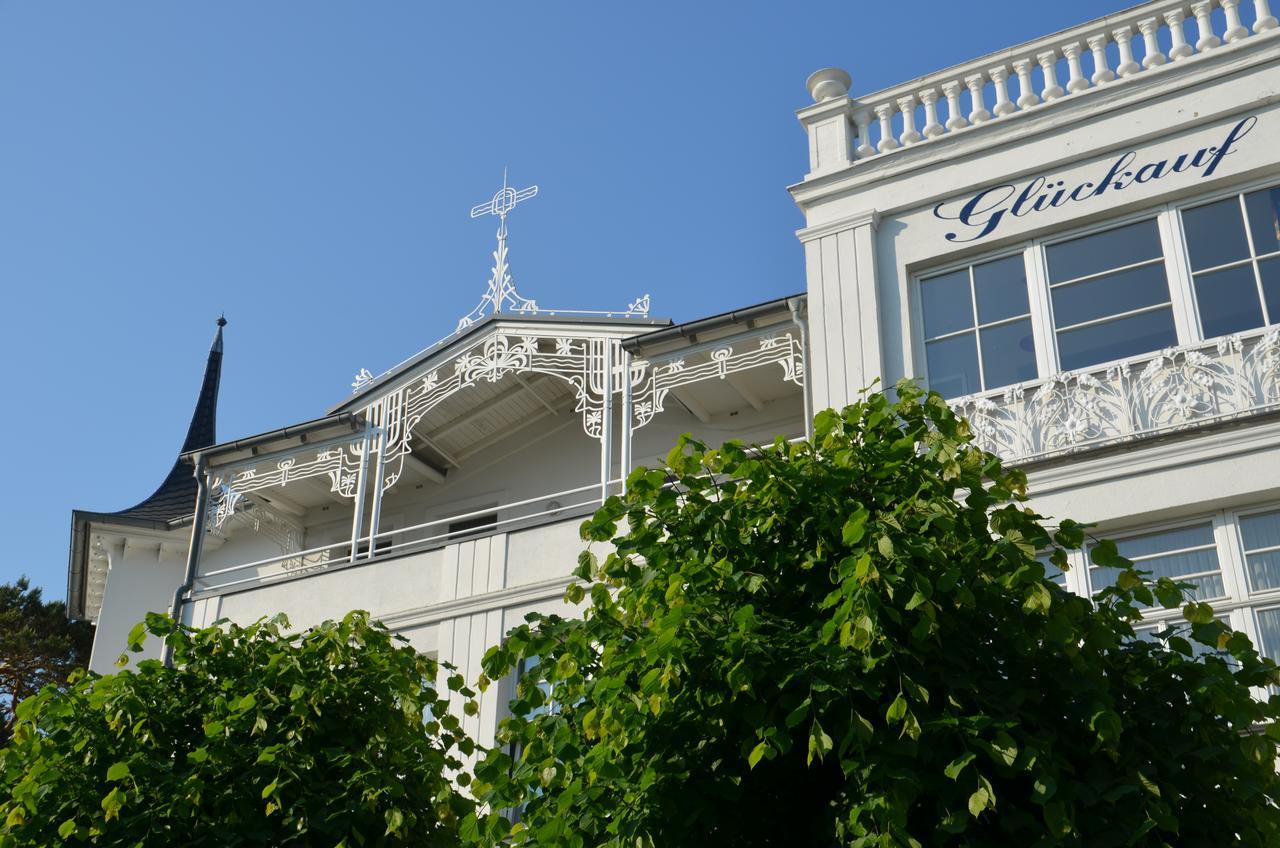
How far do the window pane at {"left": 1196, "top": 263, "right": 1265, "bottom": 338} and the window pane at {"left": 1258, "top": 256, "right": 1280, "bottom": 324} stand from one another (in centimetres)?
8

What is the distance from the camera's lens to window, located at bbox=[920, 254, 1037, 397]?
13305 millimetres

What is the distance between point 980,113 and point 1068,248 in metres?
1.86

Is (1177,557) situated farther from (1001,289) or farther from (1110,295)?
(1001,289)

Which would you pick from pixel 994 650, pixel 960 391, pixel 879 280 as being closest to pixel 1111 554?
pixel 994 650

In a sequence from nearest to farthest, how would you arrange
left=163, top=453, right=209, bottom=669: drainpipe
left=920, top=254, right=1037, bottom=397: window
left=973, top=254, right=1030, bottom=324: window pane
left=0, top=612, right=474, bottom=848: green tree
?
left=0, top=612, right=474, bottom=848: green tree
left=920, top=254, right=1037, bottom=397: window
left=973, top=254, right=1030, bottom=324: window pane
left=163, top=453, right=209, bottom=669: drainpipe

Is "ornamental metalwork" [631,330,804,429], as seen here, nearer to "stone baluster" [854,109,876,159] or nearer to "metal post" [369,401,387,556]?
"stone baluster" [854,109,876,159]

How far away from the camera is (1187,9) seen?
13.9m

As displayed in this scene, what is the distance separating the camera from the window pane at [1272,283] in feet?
40.2

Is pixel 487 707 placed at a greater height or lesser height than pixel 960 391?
lesser

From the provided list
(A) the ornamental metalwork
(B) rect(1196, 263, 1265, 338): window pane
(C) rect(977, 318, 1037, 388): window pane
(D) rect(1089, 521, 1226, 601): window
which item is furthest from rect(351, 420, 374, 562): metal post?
(B) rect(1196, 263, 1265, 338): window pane

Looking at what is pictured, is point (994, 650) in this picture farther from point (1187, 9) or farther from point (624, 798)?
point (1187, 9)

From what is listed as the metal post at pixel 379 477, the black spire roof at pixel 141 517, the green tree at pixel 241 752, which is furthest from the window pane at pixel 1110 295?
the black spire roof at pixel 141 517

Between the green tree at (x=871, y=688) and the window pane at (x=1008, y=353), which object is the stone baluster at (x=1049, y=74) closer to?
the window pane at (x=1008, y=353)

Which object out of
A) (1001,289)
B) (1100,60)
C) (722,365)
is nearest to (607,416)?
(722,365)
